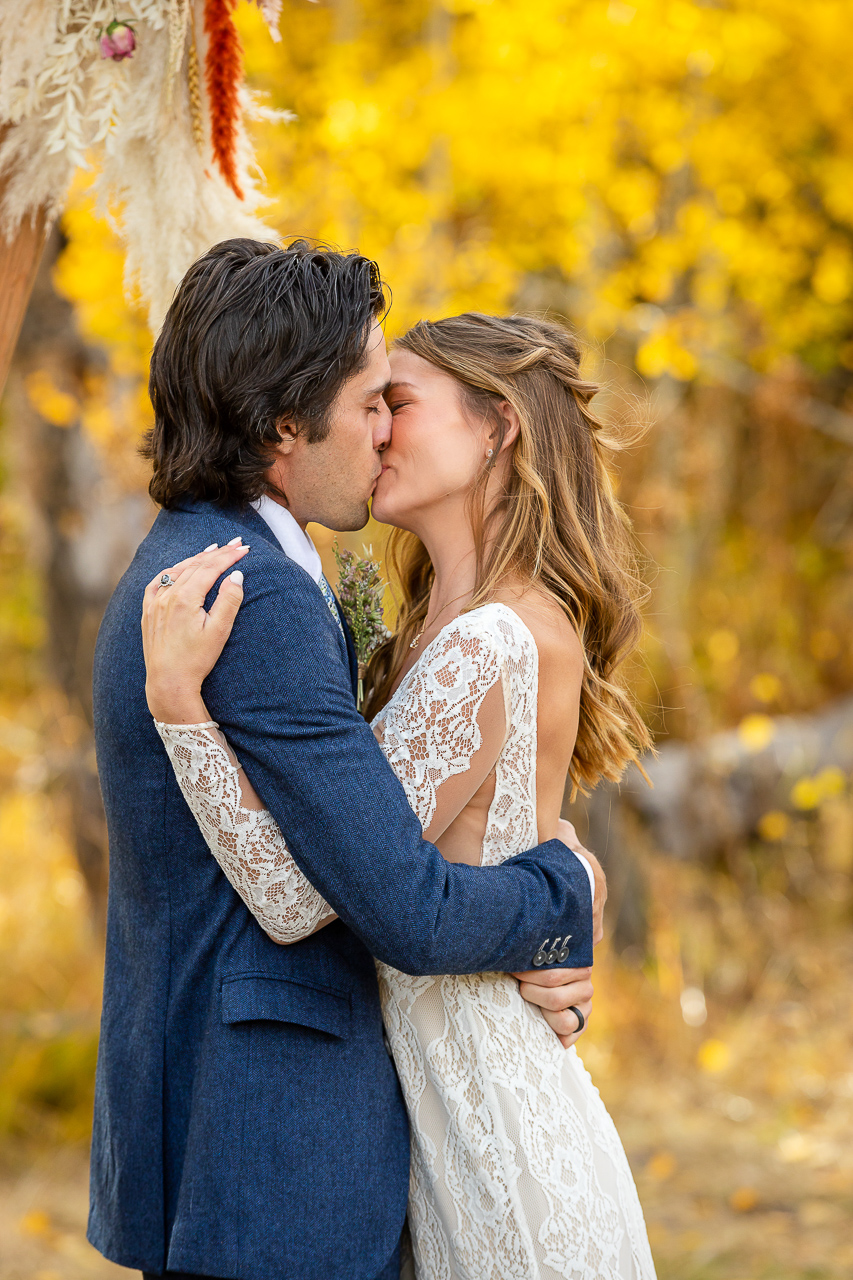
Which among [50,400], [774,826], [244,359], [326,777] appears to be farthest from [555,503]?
[774,826]

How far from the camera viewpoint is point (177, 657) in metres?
1.38

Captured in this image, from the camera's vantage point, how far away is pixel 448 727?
5.25ft

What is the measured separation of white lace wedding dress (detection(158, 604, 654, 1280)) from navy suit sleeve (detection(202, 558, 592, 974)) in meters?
0.18

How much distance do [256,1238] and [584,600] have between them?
1.07 meters

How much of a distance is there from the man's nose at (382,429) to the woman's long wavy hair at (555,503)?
0.15 m

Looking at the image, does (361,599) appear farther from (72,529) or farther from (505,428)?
(72,529)

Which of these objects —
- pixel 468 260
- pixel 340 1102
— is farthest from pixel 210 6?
pixel 468 260

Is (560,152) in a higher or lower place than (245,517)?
higher

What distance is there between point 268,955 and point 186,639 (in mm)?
464

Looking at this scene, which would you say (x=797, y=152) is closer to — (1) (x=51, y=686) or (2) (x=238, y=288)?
(1) (x=51, y=686)

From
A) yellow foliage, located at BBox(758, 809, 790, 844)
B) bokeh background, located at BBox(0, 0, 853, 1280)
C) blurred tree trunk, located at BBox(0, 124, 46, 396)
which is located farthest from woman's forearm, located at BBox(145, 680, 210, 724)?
yellow foliage, located at BBox(758, 809, 790, 844)

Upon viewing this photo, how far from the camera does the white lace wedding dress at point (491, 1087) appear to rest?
1609 mm

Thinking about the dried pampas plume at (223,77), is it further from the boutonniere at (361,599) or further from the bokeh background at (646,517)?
the bokeh background at (646,517)

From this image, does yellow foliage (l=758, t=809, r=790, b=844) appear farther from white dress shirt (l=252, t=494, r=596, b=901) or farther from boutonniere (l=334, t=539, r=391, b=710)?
white dress shirt (l=252, t=494, r=596, b=901)
